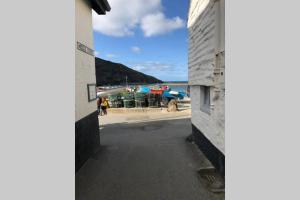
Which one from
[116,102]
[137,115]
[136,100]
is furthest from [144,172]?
[116,102]

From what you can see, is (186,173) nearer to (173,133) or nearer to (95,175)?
(95,175)

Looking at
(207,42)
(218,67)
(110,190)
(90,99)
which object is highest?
(207,42)

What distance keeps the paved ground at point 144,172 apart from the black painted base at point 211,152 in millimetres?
269

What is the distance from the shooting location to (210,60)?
7.12 m

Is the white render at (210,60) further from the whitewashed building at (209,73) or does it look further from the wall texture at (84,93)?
the wall texture at (84,93)

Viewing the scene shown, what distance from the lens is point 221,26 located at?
249 inches

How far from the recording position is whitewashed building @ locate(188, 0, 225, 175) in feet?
20.8

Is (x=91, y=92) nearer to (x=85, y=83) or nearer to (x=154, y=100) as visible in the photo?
(x=85, y=83)

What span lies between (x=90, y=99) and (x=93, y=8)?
3537 mm

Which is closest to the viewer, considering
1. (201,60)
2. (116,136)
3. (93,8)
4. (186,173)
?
(186,173)

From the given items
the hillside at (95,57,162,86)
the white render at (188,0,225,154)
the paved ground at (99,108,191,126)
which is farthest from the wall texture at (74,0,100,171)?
the hillside at (95,57,162,86)

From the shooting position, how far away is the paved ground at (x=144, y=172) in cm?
589

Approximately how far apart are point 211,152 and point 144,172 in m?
2.00

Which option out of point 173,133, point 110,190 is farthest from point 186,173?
point 173,133
